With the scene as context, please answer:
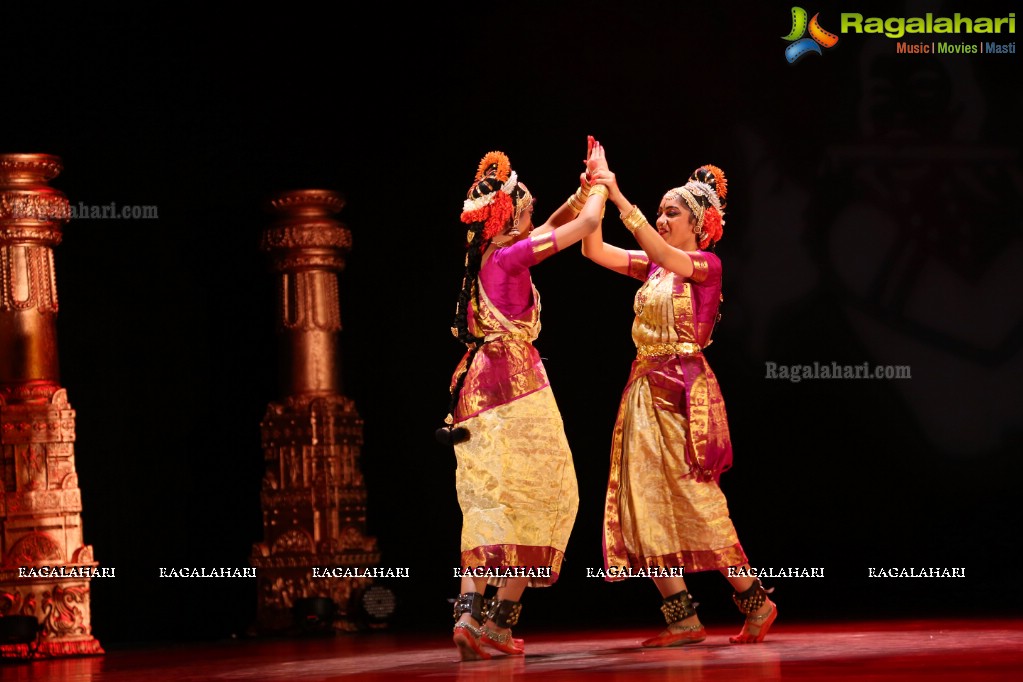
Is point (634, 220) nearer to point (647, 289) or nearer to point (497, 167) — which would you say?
point (647, 289)

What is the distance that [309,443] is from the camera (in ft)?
22.1

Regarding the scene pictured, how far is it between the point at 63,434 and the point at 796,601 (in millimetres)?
3343

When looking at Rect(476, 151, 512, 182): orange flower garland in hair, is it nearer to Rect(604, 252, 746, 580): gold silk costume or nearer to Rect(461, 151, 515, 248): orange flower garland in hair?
Rect(461, 151, 515, 248): orange flower garland in hair

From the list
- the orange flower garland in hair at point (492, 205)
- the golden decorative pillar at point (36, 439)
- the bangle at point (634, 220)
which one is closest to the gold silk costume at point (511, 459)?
the orange flower garland in hair at point (492, 205)

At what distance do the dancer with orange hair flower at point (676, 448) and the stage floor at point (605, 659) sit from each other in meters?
0.21

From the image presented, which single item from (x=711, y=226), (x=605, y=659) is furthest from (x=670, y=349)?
(x=605, y=659)

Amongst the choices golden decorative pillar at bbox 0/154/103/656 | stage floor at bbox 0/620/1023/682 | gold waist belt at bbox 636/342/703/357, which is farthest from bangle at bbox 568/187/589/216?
golden decorative pillar at bbox 0/154/103/656

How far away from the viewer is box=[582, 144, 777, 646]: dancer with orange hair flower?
4.81m

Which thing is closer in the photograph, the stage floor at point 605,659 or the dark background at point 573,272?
the stage floor at point 605,659

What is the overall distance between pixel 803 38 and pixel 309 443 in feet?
9.50

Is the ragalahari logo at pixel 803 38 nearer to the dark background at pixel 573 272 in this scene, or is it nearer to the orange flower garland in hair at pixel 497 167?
the dark background at pixel 573 272

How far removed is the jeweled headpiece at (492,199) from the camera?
4625 millimetres

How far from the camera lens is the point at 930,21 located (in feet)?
22.6
